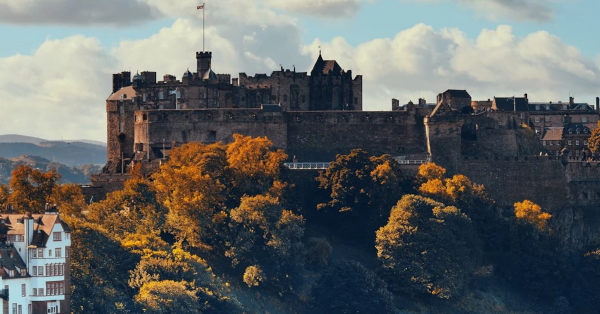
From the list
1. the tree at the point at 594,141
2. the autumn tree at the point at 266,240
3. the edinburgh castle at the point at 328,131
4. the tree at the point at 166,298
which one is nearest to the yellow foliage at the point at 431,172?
the edinburgh castle at the point at 328,131

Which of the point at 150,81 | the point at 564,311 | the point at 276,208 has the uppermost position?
the point at 150,81

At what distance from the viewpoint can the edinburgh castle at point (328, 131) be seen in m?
113

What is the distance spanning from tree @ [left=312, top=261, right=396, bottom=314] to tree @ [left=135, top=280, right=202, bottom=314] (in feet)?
39.2

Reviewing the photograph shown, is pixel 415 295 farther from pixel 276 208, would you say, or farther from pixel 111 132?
pixel 111 132

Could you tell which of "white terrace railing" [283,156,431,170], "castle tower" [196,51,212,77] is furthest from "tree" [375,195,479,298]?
"castle tower" [196,51,212,77]

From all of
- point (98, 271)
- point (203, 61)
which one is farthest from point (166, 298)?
point (203, 61)

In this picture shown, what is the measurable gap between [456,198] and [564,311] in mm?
9846

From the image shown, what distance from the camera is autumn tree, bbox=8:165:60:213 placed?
93688 mm

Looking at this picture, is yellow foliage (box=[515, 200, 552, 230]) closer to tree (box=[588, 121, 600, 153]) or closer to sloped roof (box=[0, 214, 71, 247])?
tree (box=[588, 121, 600, 153])

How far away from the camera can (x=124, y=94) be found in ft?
385

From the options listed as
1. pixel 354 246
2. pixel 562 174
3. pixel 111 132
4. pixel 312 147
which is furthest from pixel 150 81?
pixel 562 174

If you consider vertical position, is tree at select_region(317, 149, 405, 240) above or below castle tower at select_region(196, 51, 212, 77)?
below

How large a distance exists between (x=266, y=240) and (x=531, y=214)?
21.1 metres

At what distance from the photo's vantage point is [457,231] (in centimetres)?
10256
